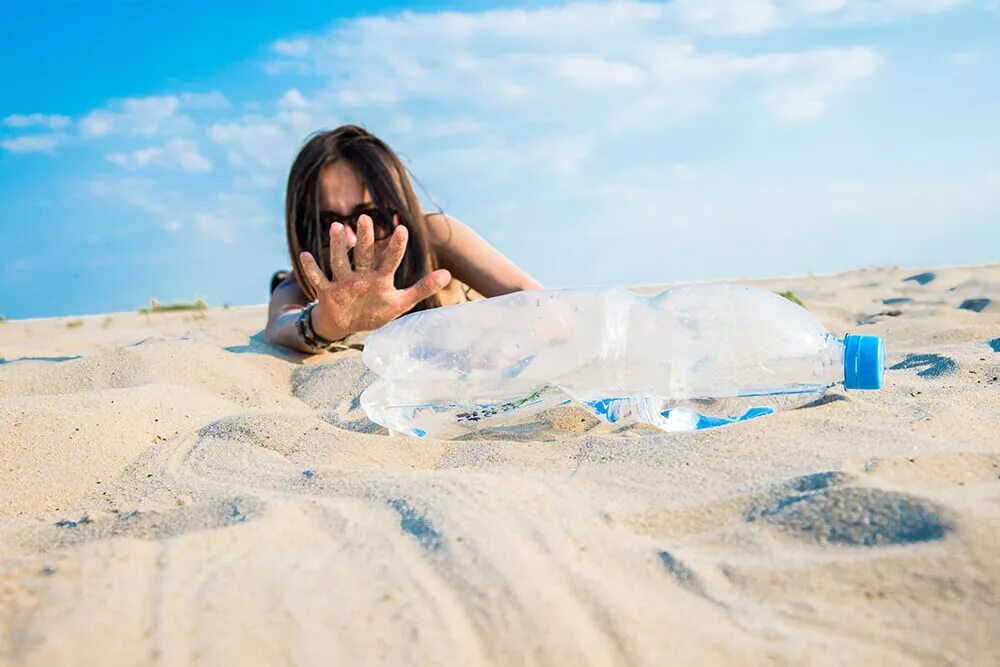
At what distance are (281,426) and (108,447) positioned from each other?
366 millimetres

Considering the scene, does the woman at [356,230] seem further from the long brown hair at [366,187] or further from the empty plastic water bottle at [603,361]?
the empty plastic water bottle at [603,361]

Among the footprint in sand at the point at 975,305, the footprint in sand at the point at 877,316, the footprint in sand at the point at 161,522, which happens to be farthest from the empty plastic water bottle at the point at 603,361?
the footprint in sand at the point at 975,305

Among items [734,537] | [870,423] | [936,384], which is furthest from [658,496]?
[936,384]

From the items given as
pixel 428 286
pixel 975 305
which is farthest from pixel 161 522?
pixel 975 305

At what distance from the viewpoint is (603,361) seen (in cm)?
193

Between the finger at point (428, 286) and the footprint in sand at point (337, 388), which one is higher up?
the finger at point (428, 286)

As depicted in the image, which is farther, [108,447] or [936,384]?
[936,384]

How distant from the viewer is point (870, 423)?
1530 mm

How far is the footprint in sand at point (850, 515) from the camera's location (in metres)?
1.01

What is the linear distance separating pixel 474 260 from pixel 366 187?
55 cm

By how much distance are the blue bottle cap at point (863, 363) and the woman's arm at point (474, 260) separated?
1757 mm

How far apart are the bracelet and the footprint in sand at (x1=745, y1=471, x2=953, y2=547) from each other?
6.53 ft

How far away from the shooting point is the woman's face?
124 inches

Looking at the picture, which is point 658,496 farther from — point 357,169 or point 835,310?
point 835,310
